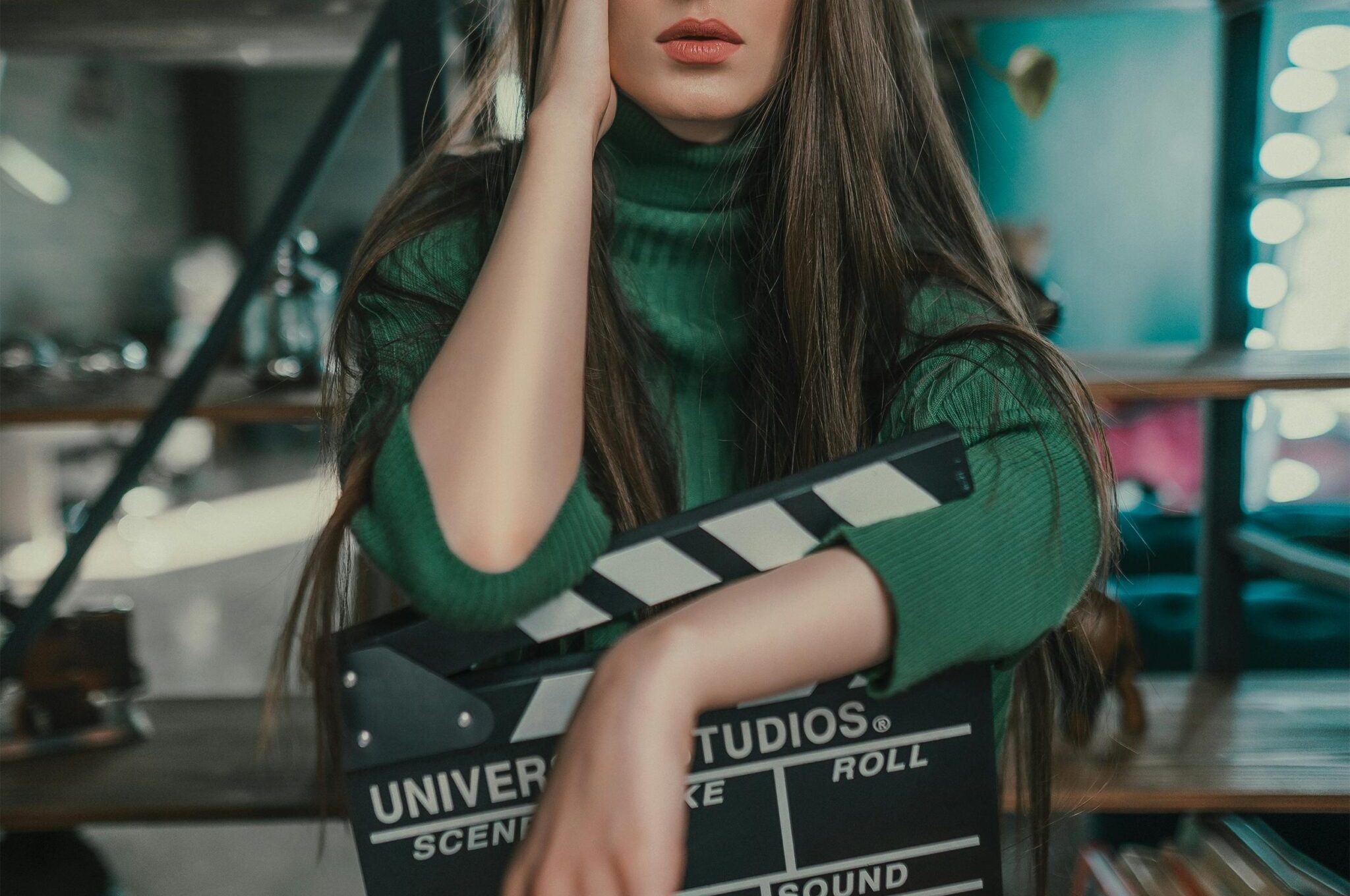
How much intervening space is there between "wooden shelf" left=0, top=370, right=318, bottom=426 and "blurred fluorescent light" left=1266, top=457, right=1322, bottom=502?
2.14 metres

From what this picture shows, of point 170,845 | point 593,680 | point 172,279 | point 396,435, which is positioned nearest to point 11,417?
point 396,435

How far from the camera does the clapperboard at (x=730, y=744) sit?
1.93 feet

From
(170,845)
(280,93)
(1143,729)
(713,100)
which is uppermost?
(280,93)

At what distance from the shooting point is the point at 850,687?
610mm

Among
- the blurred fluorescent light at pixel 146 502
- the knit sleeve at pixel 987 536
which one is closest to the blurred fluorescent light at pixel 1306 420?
the knit sleeve at pixel 987 536

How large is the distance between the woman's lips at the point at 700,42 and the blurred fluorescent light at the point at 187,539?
3823 millimetres

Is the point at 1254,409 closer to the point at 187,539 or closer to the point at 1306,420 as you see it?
the point at 1306,420

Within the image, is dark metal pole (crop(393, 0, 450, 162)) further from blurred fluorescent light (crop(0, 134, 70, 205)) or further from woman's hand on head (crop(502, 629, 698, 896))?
blurred fluorescent light (crop(0, 134, 70, 205))

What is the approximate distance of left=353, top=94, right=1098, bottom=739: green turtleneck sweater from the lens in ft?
1.91

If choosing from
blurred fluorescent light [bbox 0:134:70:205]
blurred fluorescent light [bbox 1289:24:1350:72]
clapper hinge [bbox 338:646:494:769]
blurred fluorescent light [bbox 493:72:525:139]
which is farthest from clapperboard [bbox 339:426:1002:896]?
blurred fluorescent light [bbox 0:134:70:205]

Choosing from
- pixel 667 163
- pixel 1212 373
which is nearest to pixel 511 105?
pixel 667 163

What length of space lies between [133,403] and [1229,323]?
1.43 m

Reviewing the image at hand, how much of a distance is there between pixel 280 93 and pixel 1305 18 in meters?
6.23

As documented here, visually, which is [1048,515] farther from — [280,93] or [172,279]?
[280,93]
